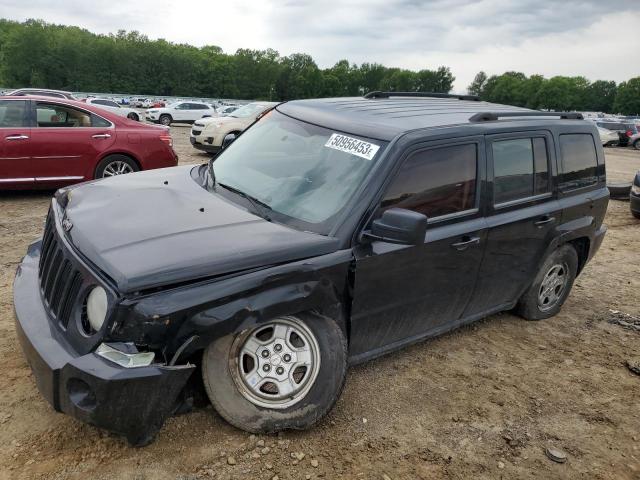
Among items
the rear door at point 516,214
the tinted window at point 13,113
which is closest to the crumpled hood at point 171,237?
the rear door at point 516,214

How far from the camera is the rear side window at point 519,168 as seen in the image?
3.78 meters

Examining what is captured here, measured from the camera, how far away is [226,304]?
2541mm

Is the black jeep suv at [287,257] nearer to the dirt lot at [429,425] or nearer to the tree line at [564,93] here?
the dirt lot at [429,425]

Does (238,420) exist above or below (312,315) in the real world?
below

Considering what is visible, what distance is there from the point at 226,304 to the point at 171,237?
0.48 meters

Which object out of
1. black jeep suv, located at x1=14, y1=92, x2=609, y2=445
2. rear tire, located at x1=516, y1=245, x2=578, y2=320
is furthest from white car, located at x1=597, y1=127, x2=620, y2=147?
black jeep suv, located at x1=14, y1=92, x2=609, y2=445

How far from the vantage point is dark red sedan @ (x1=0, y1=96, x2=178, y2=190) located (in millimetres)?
A: 7441

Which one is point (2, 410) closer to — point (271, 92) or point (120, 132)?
point (120, 132)

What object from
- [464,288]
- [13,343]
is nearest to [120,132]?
[13,343]

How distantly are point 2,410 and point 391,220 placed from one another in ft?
7.84

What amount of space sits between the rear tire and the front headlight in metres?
3.47

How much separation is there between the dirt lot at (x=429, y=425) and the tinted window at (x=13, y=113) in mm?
3621

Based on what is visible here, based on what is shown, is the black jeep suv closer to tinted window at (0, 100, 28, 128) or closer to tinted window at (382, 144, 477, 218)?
tinted window at (382, 144, 477, 218)

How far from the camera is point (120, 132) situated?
8039 millimetres
